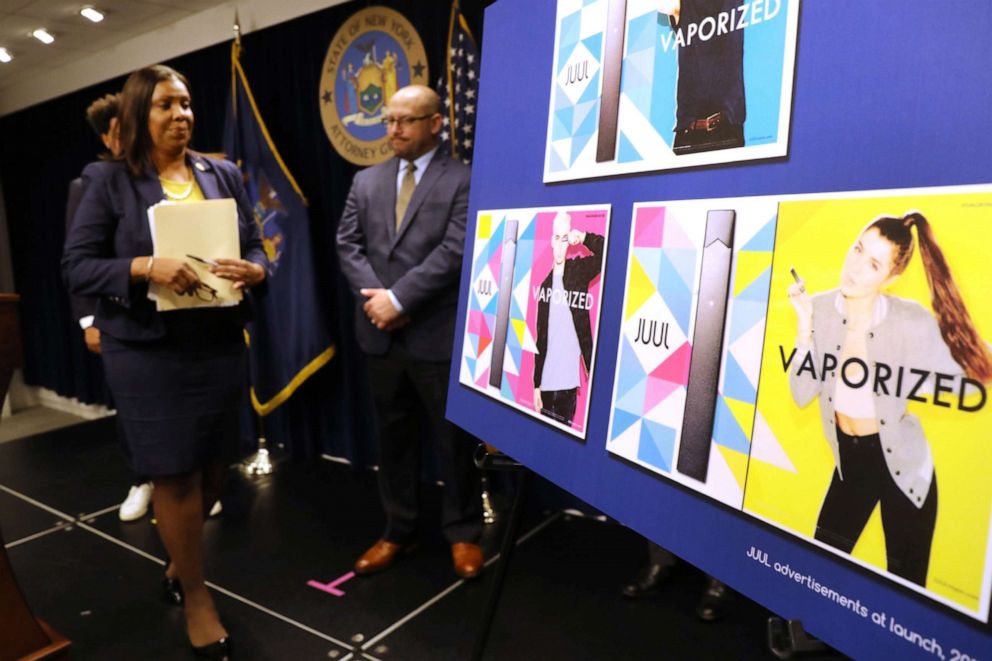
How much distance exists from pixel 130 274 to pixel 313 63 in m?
2.00

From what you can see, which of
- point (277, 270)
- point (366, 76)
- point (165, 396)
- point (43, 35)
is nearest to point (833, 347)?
point (165, 396)

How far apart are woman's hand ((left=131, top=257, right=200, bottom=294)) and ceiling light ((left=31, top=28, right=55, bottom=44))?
331 cm

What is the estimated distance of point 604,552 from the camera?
2.33m

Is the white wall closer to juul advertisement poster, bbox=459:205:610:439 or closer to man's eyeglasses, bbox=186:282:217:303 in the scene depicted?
man's eyeglasses, bbox=186:282:217:303

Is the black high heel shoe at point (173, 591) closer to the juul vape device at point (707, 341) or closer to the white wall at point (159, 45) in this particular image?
the juul vape device at point (707, 341)

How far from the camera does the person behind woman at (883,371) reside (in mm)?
472

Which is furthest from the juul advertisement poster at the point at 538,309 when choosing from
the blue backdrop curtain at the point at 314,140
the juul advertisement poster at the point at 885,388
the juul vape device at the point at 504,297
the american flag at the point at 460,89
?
the blue backdrop curtain at the point at 314,140

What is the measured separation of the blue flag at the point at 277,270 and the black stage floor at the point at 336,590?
1.84ft

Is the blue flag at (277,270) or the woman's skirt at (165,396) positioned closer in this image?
the woman's skirt at (165,396)

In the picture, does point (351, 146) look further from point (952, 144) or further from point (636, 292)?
point (952, 144)

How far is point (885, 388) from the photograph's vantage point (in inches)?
19.8

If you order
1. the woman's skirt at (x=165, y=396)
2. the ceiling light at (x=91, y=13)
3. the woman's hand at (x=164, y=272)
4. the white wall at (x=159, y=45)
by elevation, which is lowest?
Answer: the woman's skirt at (x=165, y=396)

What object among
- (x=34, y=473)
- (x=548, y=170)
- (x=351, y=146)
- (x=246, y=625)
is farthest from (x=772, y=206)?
(x=34, y=473)

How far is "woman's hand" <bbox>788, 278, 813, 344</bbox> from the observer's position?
1.82ft
